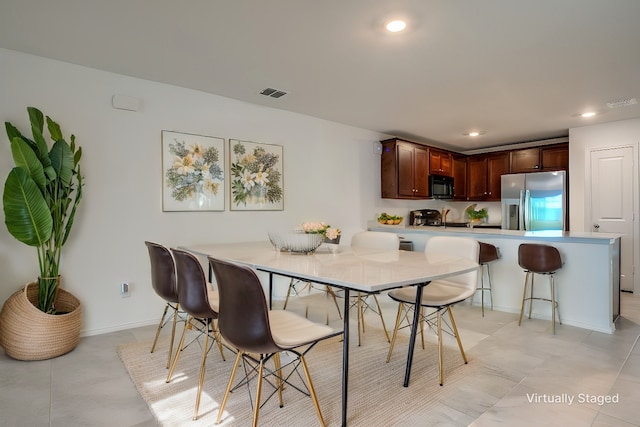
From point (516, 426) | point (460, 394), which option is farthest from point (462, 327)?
point (516, 426)

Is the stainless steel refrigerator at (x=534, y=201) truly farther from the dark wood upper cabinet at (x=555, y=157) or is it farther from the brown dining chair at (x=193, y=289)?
the brown dining chair at (x=193, y=289)

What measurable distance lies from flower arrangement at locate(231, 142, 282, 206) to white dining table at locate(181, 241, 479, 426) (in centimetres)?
143

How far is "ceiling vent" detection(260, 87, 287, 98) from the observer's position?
143 inches

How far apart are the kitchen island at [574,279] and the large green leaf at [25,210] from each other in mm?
4166

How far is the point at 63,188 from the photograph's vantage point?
9.16 feet

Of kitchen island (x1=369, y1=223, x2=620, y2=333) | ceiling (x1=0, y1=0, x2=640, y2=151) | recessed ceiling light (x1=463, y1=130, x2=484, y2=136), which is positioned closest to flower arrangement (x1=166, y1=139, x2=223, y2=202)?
ceiling (x1=0, y1=0, x2=640, y2=151)

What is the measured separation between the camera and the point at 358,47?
8.80ft

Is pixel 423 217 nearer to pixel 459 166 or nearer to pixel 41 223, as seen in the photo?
pixel 459 166

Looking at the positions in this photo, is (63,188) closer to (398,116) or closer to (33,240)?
(33,240)

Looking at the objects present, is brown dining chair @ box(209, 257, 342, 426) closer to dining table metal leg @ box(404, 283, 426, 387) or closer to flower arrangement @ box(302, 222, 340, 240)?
dining table metal leg @ box(404, 283, 426, 387)

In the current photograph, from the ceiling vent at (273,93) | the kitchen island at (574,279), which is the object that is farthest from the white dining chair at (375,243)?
the ceiling vent at (273,93)

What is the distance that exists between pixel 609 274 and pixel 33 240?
4.81 metres

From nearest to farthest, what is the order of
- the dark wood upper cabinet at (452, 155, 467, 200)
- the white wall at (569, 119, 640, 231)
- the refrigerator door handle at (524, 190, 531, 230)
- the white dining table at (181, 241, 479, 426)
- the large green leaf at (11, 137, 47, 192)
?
the white dining table at (181, 241, 479, 426) → the large green leaf at (11, 137, 47, 192) → the white wall at (569, 119, 640, 231) → the refrigerator door handle at (524, 190, 531, 230) → the dark wood upper cabinet at (452, 155, 467, 200)

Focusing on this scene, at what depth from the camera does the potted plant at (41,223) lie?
8.11 feet
